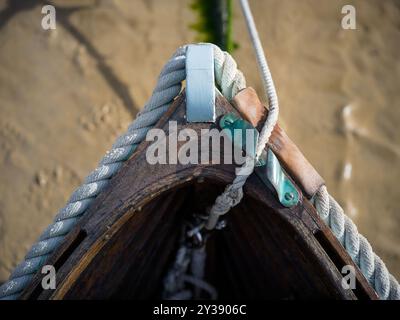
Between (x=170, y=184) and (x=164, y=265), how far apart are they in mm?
609

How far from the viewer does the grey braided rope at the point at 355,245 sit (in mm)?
1052

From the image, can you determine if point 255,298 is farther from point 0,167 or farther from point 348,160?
point 0,167

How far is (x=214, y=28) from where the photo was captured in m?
2.36

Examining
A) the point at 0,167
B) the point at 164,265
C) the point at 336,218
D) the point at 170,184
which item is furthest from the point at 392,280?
the point at 0,167

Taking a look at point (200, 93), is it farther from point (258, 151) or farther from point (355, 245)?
point (355, 245)

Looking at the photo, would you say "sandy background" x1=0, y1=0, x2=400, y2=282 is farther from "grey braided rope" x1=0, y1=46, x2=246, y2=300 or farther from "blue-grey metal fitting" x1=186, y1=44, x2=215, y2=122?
"blue-grey metal fitting" x1=186, y1=44, x2=215, y2=122

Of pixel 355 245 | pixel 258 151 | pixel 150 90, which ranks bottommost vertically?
pixel 355 245

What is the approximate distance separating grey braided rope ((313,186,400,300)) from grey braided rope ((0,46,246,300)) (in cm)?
34

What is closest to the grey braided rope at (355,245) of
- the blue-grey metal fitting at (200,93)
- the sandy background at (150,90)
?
the blue-grey metal fitting at (200,93)

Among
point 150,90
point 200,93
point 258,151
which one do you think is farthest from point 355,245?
point 150,90

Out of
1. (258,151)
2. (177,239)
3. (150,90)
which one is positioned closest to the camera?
(258,151)

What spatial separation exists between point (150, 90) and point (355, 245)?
147 cm

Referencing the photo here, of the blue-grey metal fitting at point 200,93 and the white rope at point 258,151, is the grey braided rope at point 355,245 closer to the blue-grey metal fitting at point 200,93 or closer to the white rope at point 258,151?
the white rope at point 258,151

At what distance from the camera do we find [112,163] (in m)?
1.04
